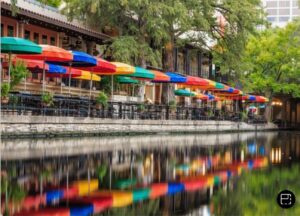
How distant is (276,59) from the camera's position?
70.9m

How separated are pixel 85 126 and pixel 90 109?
2.49 m

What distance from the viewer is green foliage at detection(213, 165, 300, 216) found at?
824 cm

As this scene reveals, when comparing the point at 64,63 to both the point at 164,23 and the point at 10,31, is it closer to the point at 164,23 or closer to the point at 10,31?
the point at 10,31

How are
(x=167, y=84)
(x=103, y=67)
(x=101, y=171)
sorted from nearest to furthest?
(x=101, y=171)
(x=103, y=67)
(x=167, y=84)

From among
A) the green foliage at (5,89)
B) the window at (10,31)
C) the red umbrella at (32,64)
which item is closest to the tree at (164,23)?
→ the window at (10,31)

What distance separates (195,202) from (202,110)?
4089cm

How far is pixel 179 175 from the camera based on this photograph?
12.4 metres

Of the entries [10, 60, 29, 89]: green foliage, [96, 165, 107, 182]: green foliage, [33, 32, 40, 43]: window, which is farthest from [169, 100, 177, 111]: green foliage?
[96, 165, 107, 182]: green foliage

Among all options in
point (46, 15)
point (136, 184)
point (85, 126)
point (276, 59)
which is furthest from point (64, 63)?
point (276, 59)

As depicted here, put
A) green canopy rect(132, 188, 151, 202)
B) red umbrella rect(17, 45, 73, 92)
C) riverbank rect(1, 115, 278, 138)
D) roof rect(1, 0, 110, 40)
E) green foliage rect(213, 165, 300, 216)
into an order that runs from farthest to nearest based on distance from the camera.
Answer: roof rect(1, 0, 110, 40) → red umbrella rect(17, 45, 73, 92) → riverbank rect(1, 115, 278, 138) → green canopy rect(132, 188, 151, 202) → green foliage rect(213, 165, 300, 216)

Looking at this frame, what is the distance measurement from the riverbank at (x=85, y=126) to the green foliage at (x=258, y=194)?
11.3 meters

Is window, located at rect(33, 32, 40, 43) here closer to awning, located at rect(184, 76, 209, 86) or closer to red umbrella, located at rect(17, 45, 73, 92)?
awning, located at rect(184, 76, 209, 86)

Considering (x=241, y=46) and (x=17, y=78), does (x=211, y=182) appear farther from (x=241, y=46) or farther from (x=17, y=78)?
(x=241, y=46)

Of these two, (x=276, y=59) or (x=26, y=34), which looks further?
(x=276, y=59)
